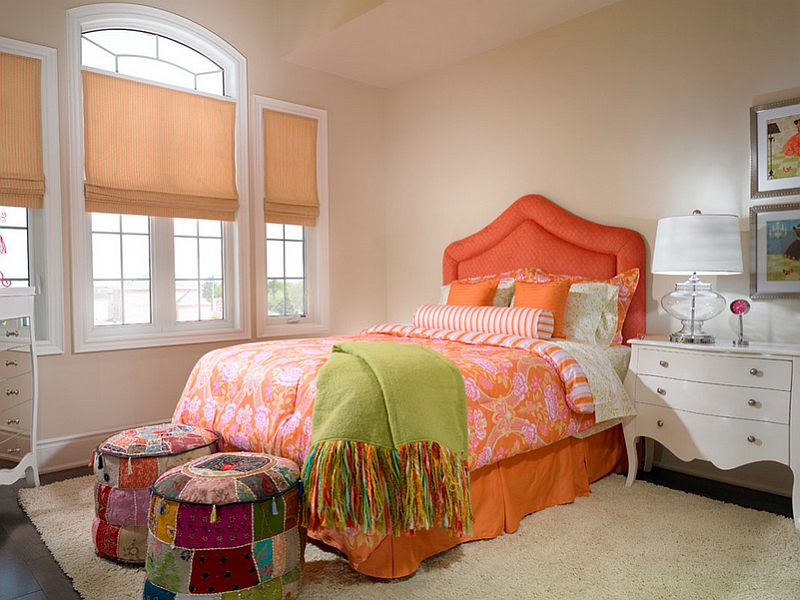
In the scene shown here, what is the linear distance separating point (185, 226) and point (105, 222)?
1.65ft

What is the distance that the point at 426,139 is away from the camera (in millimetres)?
4762

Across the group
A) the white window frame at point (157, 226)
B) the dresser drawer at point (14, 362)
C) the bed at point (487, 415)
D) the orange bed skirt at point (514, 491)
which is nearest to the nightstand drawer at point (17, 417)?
the dresser drawer at point (14, 362)

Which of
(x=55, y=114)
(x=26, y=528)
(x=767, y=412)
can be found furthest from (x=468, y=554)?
(x=55, y=114)

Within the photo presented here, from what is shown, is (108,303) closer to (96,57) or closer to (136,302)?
(136,302)

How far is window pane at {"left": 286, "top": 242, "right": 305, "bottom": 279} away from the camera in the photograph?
15.1 feet

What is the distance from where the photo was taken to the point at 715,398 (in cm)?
266

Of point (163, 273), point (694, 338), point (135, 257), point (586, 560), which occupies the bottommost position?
point (586, 560)

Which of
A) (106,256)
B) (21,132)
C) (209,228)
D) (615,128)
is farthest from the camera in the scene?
(209,228)

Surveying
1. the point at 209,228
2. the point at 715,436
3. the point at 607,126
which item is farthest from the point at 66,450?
the point at 607,126

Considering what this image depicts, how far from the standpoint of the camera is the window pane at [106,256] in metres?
3.64

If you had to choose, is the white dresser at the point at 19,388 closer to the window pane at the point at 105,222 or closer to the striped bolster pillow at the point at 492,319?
the window pane at the point at 105,222

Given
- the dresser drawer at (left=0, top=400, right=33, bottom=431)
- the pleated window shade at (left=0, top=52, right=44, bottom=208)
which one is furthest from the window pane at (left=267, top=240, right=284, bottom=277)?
the dresser drawer at (left=0, top=400, right=33, bottom=431)

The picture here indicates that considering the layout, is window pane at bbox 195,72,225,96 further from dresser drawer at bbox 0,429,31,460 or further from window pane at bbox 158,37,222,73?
dresser drawer at bbox 0,429,31,460

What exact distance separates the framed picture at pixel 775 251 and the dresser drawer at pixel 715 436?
74 cm
